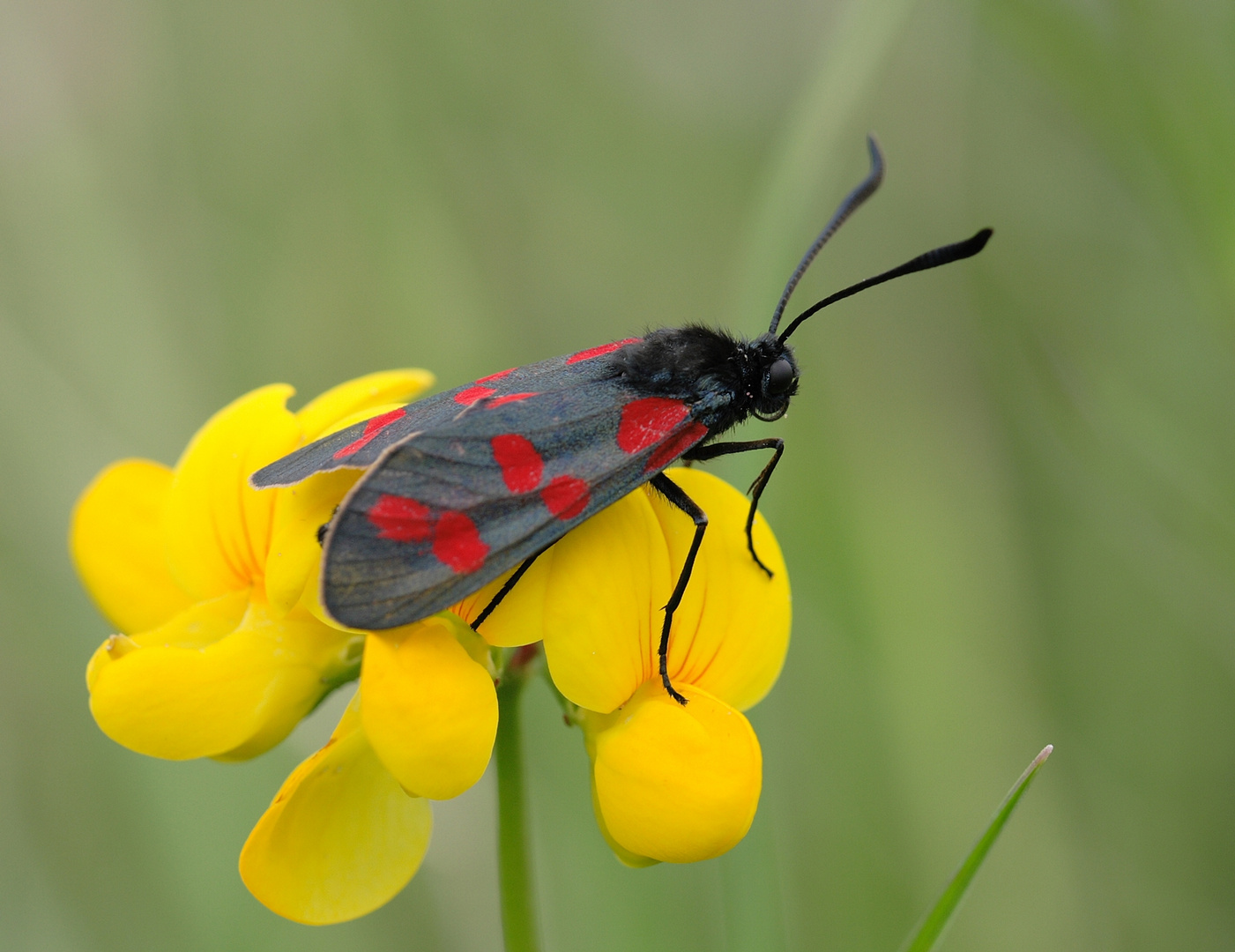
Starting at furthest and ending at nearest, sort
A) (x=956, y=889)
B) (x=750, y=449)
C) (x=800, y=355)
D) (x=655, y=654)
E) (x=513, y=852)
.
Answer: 1. (x=800, y=355)
2. (x=750, y=449)
3. (x=655, y=654)
4. (x=513, y=852)
5. (x=956, y=889)

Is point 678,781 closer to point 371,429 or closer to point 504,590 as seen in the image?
point 504,590

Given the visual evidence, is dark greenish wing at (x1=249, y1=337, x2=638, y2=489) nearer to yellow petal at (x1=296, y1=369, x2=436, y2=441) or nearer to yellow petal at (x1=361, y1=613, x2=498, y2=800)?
yellow petal at (x1=296, y1=369, x2=436, y2=441)

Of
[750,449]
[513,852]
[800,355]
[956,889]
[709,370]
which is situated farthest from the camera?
[800,355]

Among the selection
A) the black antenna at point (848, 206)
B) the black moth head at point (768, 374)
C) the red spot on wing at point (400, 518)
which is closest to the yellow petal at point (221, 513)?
the red spot on wing at point (400, 518)

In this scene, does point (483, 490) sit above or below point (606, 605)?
above

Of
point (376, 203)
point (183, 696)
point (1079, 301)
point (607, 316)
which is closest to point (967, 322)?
point (1079, 301)

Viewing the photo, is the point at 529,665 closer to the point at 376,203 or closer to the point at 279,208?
the point at 376,203

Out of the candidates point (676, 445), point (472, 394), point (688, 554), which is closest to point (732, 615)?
point (688, 554)
